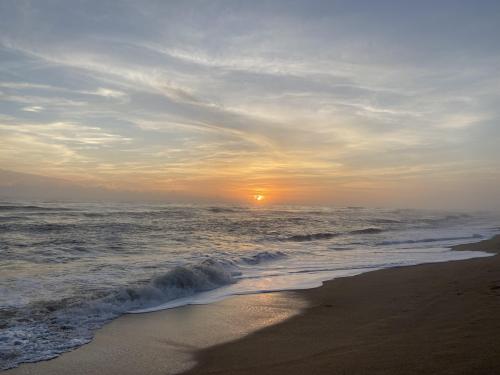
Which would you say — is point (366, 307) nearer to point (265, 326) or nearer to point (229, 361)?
point (265, 326)

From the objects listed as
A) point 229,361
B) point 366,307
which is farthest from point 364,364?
point 366,307

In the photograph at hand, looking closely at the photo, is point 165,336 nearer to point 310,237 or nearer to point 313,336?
point 313,336

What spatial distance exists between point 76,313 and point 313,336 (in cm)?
396

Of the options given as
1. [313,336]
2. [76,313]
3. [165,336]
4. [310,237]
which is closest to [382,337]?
[313,336]

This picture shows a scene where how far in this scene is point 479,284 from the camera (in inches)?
320

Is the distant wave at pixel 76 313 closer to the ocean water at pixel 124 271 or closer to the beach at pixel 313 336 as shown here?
the ocean water at pixel 124 271

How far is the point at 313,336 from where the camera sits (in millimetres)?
5453

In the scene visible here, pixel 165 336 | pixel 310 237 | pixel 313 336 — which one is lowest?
pixel 310 237

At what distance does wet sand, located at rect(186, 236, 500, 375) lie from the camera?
13.1ft

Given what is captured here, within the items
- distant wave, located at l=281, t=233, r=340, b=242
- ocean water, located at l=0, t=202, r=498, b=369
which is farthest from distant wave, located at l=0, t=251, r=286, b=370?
distant wave, located at l=281, t=233, r=340, b=242

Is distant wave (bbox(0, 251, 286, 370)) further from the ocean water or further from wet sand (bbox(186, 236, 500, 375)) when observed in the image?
wet sand (bbox(186, 236, 500, 375))

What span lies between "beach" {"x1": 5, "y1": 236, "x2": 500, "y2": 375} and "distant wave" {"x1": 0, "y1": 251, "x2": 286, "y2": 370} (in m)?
0.32

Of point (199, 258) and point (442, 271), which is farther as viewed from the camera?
point (199, 258)

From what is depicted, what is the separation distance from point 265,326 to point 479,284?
4.87 m
